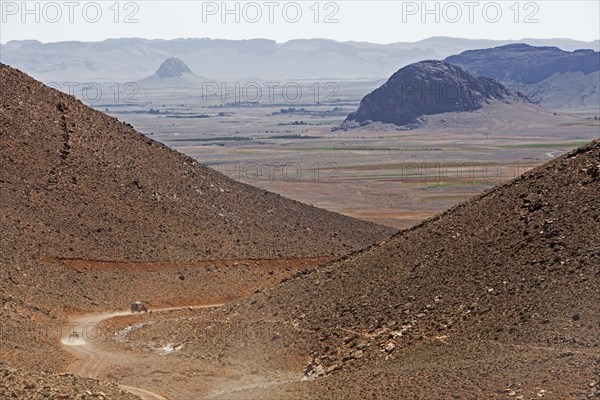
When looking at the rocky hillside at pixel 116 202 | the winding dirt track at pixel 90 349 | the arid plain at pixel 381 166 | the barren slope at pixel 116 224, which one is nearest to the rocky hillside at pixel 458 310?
the winding dirt track at pixel 90 349

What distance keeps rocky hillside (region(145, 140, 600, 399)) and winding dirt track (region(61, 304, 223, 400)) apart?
2254mm

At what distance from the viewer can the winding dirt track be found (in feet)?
98.2

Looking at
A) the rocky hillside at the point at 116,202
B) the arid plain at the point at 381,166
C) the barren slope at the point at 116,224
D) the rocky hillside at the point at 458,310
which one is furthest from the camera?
the arid plain at the point at 381,166

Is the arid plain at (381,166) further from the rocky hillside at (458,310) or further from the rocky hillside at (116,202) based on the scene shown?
the rocky hillside at (458,310)

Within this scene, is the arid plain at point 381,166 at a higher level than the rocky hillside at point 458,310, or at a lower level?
lower

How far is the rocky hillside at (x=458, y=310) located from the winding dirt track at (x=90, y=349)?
2.25 metres

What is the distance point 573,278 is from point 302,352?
8.08 m

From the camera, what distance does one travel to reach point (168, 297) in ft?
147

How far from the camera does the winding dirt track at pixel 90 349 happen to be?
1178 inches

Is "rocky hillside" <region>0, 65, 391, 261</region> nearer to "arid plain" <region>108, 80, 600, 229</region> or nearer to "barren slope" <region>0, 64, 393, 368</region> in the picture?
"barren slope" <region>0, 64, 393, 368</region>

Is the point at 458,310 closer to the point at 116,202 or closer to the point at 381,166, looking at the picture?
the point at 116,202

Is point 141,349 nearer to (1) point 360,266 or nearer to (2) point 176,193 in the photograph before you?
(1) point 360,266

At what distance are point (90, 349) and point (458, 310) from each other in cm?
1332

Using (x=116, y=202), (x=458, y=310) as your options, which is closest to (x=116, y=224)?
(x=116, y=202)
